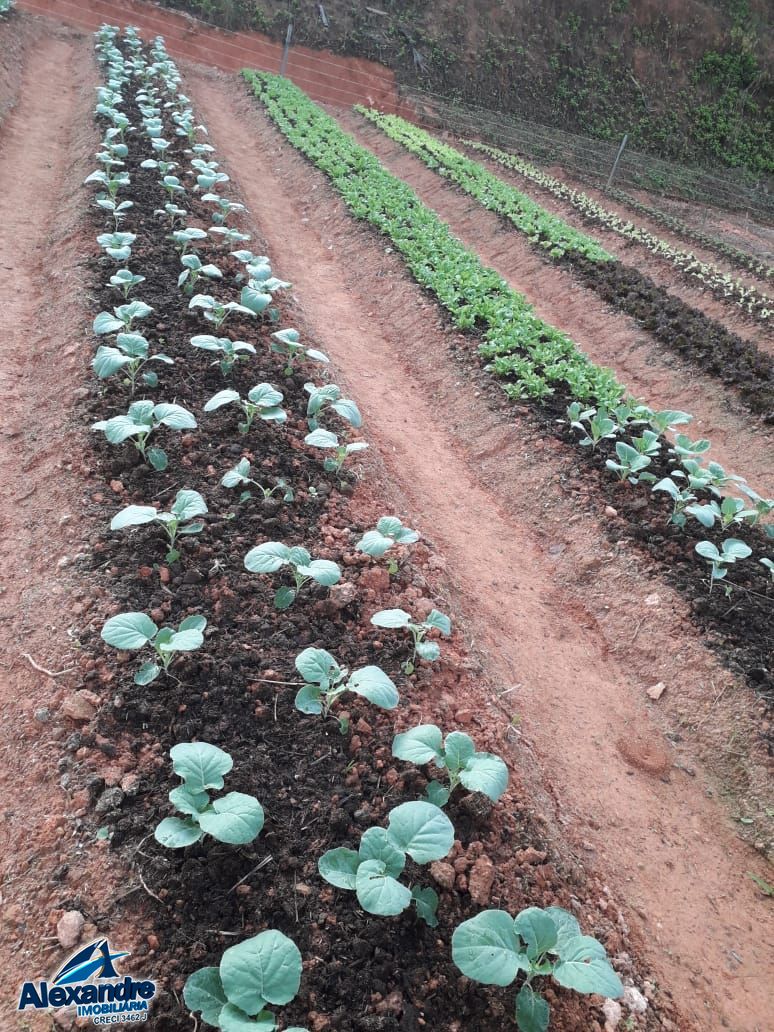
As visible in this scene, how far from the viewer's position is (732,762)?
4.00 meters

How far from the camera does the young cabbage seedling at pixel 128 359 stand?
419 centimetres

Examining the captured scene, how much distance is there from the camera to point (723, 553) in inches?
189

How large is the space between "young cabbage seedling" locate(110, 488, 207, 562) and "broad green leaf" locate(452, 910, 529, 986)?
7.47 feet

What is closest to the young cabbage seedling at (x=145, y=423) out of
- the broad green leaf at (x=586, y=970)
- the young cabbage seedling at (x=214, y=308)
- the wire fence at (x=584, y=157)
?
the young cabbage seedling at (x=214, y=308)

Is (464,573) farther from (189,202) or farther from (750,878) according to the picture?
(189,202)

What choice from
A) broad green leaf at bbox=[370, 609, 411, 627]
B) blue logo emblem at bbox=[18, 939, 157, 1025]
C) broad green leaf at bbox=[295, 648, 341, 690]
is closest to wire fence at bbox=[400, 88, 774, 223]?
broad green leaf at bbox=[370, 609, 411, 627]

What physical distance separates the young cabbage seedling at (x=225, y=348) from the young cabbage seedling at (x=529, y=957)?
13.1 feet

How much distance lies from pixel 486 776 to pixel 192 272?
5451 mm

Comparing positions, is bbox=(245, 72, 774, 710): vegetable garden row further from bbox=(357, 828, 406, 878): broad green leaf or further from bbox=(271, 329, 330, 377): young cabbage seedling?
bbox=(357, 828, 406, 878): broad green leaf

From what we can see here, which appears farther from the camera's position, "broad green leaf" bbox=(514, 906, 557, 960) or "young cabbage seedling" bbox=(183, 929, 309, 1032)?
"broad green leaf" bbox=(514, 906, 557, 960)

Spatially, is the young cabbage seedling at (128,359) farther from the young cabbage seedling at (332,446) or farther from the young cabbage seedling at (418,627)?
the young cabbage seedling at (418,627)

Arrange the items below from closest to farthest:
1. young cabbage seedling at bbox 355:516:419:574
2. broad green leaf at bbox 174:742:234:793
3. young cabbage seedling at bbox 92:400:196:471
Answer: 1. broad green leaf at bbox 174:742:234:793
2. young cabbage seedling at bbox 355:516:419:574
3. young cabbage seedling at bbox 92:400:196:471

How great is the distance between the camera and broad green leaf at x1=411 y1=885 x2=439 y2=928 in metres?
2.41

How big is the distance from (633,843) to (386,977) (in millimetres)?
1876
